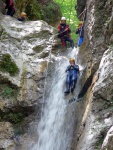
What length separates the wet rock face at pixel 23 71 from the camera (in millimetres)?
8992

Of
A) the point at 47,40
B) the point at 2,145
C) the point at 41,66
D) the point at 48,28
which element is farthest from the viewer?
the point at 48,28

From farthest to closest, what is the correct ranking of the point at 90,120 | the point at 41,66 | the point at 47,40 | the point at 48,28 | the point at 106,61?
the point at 48,28 → the point at 47,40 → the point at 41,66 → the point at 106,61 → the point at 90,120

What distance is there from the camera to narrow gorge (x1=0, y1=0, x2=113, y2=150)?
7221mm

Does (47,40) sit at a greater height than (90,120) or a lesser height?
greater

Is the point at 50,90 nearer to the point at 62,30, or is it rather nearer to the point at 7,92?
the point at 7,92

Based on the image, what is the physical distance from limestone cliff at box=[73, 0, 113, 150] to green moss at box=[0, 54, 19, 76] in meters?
2.50

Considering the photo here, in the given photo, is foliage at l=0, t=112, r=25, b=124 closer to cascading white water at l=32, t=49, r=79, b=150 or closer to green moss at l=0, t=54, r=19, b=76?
cascading white water at l=32, t=49, r=79, b=150

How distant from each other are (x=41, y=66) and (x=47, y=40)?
185 centimetres

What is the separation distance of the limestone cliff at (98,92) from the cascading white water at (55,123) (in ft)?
1.95

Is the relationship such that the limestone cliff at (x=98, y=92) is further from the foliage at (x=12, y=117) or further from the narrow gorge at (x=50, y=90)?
the foliage at (x=12, y=117)

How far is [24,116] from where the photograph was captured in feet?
29.9

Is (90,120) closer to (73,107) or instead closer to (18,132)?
(73,107)

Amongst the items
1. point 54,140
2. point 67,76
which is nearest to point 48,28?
point 67,76

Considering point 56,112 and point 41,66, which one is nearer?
point 56,112
